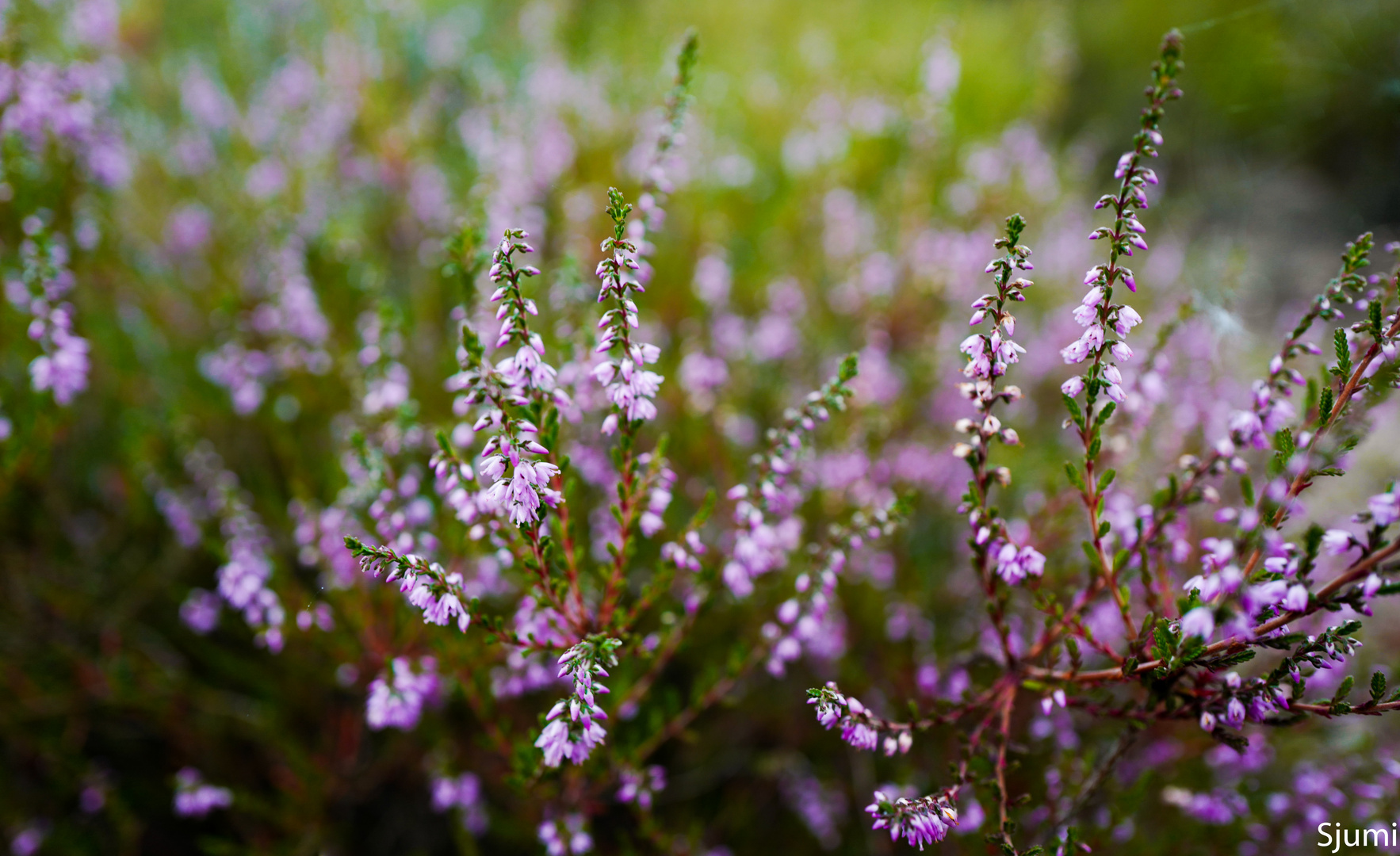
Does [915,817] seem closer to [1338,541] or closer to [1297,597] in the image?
[1297,597]

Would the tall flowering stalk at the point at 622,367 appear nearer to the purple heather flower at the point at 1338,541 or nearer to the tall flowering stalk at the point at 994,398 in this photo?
the tall flowering stalk at the point at 994,398

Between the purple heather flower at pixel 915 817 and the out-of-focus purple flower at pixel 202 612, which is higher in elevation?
the out-of-focus purple flower at pixel 202 612

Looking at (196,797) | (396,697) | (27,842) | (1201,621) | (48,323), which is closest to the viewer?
(1201,621)

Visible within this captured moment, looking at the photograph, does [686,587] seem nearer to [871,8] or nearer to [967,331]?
[967,331]

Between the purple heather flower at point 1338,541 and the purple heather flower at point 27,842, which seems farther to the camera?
the purple heather flower at point 27,842

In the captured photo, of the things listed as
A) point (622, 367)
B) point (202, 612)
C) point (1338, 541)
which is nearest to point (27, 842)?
point (202, 612)

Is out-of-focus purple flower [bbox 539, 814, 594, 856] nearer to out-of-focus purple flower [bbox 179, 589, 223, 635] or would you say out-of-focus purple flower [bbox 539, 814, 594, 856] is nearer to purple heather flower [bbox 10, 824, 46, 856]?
out-of-focus purple flower [bbox 179, 589, 223, 635]

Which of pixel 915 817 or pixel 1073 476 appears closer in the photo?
pixel 915 817

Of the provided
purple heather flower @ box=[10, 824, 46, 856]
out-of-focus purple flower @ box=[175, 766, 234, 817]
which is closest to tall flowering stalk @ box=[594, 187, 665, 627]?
out-of-focus purple flower @ box=[175, 766, 234, 817]

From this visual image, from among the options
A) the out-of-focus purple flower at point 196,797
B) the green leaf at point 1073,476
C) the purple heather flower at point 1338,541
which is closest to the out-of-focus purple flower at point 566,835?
the out-of-focus purple flower at point 196,797
